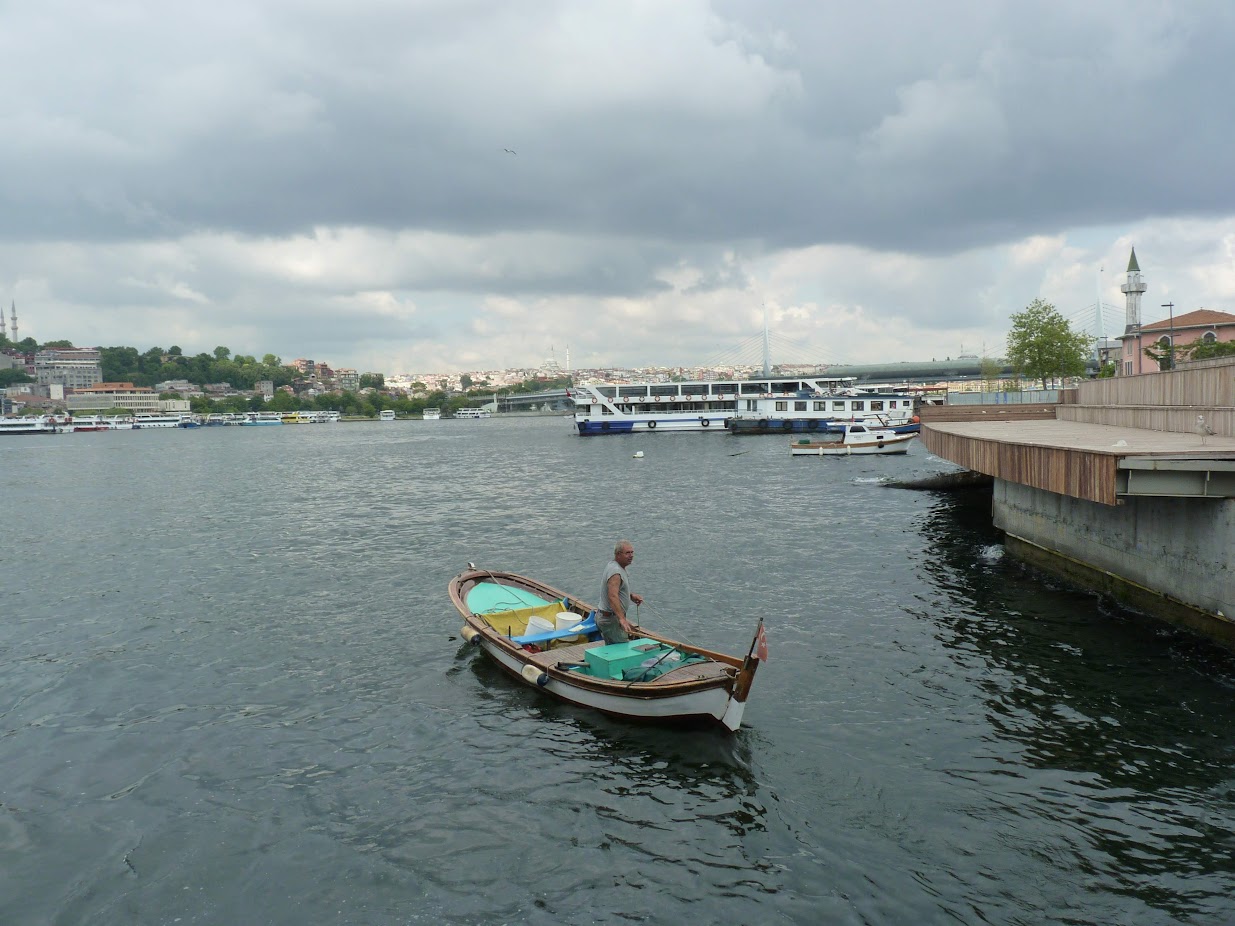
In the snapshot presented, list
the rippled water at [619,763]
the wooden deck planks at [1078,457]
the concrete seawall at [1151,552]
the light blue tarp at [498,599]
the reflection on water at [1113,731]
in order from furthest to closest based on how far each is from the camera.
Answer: the light blue tarp at [498,599] < the wooden deck planks at [1078,457] < the concrete seawall at [1151,552] < the reflection on water at [1113,731] < the rippled water at [619,763]

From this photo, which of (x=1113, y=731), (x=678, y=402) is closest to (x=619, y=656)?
(x=1113, y=731)

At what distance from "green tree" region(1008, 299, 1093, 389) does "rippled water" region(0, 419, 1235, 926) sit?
75254 millimetres

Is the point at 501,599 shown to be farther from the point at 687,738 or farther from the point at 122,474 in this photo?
the point at 122,474

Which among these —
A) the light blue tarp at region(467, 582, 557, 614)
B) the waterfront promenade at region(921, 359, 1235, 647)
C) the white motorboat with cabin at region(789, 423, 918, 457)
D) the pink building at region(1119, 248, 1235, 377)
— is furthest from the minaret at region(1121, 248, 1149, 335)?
the light blue tarp at region(467, 582, 557, 614)

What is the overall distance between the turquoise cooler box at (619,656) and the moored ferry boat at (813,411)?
10242cm

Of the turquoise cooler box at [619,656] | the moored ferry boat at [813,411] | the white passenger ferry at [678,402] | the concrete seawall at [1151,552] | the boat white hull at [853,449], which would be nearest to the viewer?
the turquoise cooler box at [619,656]

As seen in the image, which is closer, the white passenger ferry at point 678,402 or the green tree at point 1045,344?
the green tree at point 1045,344

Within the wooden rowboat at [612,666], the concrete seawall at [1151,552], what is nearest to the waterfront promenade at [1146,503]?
the concrete seawall at [1151,552]

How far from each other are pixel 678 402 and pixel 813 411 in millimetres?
21938

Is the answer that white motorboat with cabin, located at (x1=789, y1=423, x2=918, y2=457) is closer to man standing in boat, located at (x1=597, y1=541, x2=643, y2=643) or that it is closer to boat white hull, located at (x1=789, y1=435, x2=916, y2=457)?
boat white hull, located at (x1=789, y1=435, x2=916, y2=457)

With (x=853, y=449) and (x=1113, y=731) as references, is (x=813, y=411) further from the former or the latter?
(x=1113, y=731)

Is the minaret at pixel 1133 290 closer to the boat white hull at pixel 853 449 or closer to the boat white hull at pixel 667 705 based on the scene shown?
the boat white hull at pixel 853 449

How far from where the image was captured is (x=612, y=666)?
14852mm

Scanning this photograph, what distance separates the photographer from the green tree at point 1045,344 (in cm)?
9331
